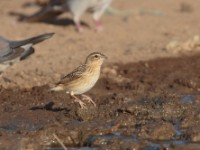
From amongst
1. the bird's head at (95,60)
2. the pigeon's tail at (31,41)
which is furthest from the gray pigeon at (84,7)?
the bird's head at (95,60)

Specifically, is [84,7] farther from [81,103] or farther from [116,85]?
[81,103]

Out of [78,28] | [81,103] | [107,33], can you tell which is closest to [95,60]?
[81,103]

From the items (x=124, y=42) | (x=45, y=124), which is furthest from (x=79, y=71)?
(x=124, y=42)

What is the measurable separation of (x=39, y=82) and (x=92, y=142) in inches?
116

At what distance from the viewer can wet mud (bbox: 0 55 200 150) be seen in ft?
29.2

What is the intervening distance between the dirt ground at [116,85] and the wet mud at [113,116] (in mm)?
12

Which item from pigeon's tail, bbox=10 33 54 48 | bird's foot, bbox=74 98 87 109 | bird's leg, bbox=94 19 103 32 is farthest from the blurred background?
bird's foot, bbox=74 98 87 109

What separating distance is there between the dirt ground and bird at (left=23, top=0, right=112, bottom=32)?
0.20 metres

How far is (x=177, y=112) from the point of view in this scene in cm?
990

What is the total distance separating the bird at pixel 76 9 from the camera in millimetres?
15652

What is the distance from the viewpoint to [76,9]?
15.7 meters

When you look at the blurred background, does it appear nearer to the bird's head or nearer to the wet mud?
the wet mud

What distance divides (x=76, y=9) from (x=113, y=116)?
20.6ft

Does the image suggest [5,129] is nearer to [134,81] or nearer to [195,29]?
[134,81]
